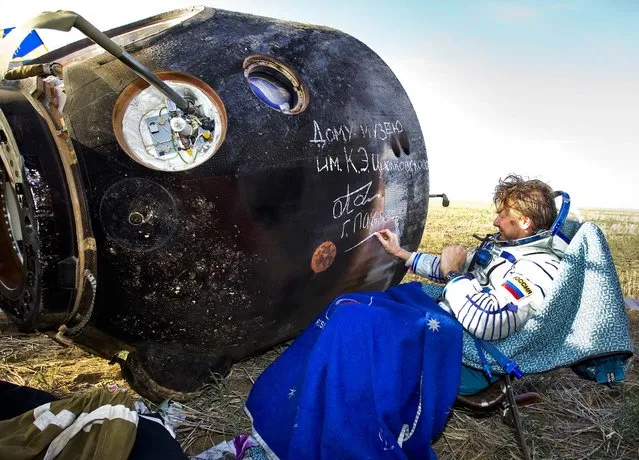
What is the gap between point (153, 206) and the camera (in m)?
2.29

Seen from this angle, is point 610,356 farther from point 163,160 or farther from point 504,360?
point 163,160

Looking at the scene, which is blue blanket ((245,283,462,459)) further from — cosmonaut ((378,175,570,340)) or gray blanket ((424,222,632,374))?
gray blanket ((424,222,632,374))

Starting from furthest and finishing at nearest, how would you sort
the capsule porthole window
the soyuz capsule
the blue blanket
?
1. the capsule porthole window
2. the soyuz capsule
3. the blue blanket

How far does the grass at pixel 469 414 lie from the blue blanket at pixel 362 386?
1.51 feet

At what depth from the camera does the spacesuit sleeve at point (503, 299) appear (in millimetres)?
2385

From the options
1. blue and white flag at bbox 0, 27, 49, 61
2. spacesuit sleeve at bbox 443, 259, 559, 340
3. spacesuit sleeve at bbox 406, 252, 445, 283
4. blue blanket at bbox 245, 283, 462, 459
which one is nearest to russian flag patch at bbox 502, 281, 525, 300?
spacesuit sleeve at bbox 443, 259, 559, 340

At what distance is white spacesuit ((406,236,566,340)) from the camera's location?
7.84ft

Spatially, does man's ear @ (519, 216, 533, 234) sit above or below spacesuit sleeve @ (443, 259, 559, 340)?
above

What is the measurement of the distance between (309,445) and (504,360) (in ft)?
3.34

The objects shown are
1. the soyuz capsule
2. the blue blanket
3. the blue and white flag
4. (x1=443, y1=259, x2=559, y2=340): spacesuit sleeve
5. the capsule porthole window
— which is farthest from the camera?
the blue and white flag

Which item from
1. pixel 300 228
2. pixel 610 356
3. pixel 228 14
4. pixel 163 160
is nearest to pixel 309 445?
pixel 300 228

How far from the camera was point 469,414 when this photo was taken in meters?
2.99

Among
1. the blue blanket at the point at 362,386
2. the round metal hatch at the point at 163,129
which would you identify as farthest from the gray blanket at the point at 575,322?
the round metal hatch at the point at 163,129

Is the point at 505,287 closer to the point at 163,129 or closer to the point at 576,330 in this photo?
the point at 576,330
